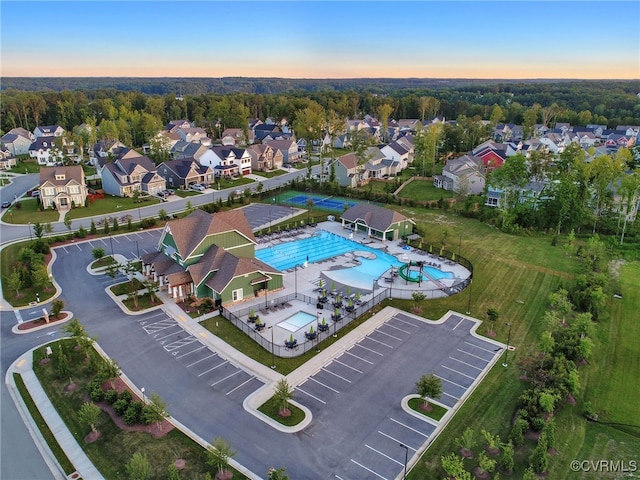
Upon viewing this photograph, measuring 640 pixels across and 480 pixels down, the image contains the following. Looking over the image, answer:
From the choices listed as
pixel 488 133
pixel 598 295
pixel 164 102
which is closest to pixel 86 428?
pixel 598 295

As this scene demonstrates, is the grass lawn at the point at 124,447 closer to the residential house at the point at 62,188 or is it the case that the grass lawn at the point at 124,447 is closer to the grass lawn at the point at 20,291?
the grass lawn at the point at 20,291

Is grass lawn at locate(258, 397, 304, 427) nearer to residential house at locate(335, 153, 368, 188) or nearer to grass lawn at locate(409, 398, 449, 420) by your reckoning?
grass lawn at locate(409, 398, 449, 420)

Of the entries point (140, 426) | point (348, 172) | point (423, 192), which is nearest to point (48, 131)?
point (348, 172)

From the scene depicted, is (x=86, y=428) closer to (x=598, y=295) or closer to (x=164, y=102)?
(x=598, y=295)

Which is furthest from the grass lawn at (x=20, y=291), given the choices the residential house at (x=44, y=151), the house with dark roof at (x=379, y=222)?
the residential house at (x=44, y=151)

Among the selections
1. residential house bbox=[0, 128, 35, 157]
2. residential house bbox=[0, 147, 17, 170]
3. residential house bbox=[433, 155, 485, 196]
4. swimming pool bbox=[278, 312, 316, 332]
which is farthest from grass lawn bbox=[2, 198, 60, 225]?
residential house bbox=[433, 155, 485, 196]
